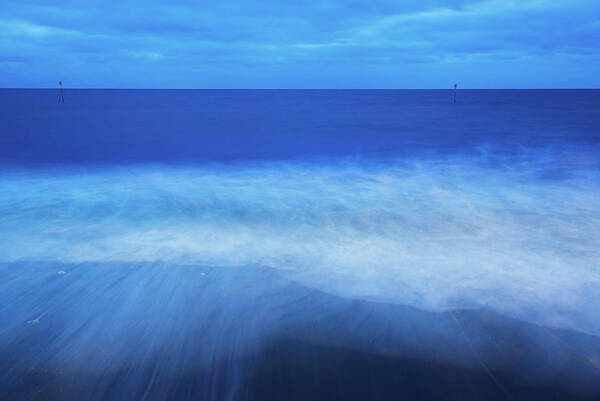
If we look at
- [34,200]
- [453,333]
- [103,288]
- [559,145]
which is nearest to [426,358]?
[453,333]

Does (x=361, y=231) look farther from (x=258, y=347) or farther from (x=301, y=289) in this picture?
(x=258, y=347)

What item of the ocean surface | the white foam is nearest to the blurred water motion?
the ocean surface

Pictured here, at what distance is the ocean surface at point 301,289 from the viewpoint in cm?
305

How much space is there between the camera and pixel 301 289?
172 inches

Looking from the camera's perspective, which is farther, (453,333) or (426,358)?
(453,333)

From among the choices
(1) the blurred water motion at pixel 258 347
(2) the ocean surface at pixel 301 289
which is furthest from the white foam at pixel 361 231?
(1) the blurred water motion at pixel 258 347

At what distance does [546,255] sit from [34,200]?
30.6 feet

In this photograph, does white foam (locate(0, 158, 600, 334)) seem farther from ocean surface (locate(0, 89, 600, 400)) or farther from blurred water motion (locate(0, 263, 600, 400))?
blurred water motion (locate(0, 263, 600, 400))

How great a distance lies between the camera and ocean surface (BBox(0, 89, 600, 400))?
10.0 feet

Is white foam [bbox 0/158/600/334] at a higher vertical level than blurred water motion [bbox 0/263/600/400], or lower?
higher

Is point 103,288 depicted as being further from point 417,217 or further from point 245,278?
point 417,217

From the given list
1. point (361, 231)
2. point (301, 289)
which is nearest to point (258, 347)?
point (301, 289)

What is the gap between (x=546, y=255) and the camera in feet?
17.5

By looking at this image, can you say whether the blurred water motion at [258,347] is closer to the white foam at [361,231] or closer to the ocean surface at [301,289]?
the ocean surface at [301,289]
